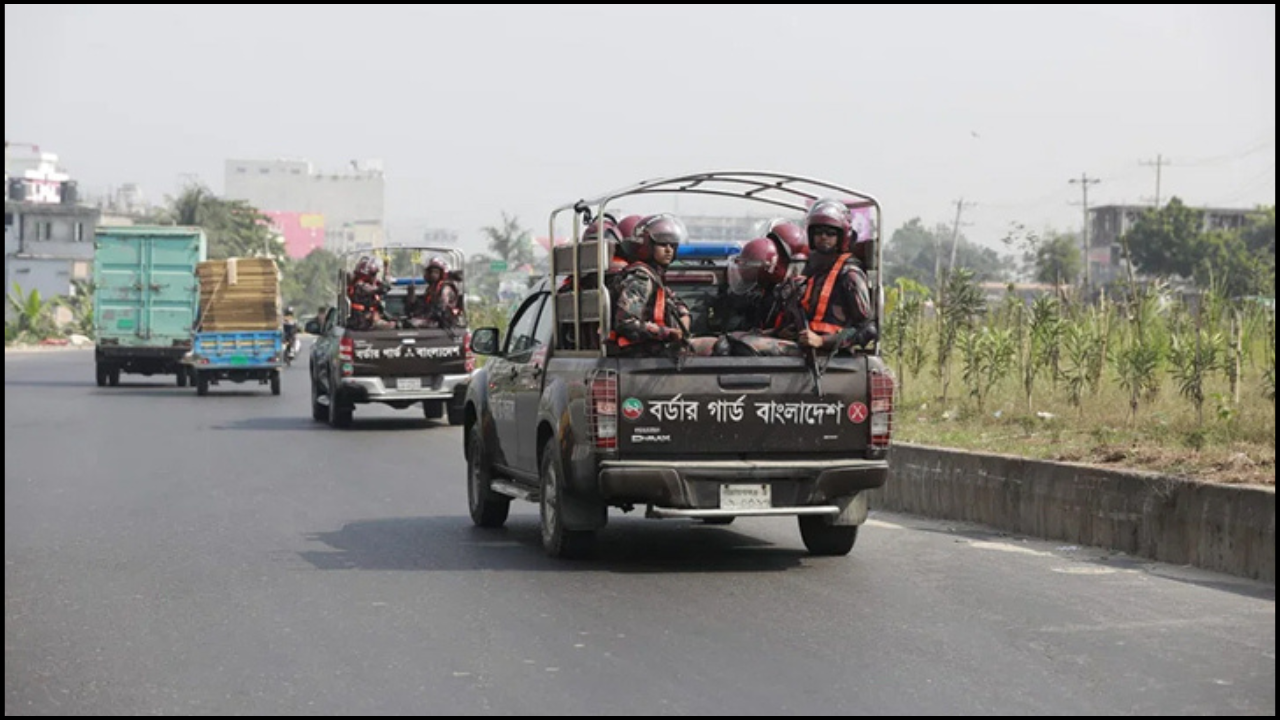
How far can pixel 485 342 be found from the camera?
1416cm

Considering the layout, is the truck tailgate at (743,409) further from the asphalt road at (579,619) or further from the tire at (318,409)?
the tire at (318,409)

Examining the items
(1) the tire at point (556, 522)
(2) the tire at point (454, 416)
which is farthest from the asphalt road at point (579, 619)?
(2) the tire at point (454, 416)

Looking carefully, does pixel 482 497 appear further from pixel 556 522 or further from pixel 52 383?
pixel 52 383

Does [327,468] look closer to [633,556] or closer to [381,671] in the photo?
[633,556]

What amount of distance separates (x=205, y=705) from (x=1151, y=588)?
5.48 m

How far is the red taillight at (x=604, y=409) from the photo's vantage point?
1147cm

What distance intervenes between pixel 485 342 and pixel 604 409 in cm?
286

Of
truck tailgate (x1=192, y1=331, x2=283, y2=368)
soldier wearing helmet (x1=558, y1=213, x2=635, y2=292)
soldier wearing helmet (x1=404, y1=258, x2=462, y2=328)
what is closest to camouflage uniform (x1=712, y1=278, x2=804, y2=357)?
soldier wearing helmet (x1=558, y1=213, x2=635, y2=292)

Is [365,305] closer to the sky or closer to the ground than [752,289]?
closer to the ground

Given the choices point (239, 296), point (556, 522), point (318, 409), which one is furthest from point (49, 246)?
point (556, 522)

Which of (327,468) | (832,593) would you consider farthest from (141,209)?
(832,593)

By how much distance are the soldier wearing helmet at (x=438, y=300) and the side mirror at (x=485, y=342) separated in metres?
12.2

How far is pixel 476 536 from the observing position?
13719 mm

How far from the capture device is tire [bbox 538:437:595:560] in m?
12.0
